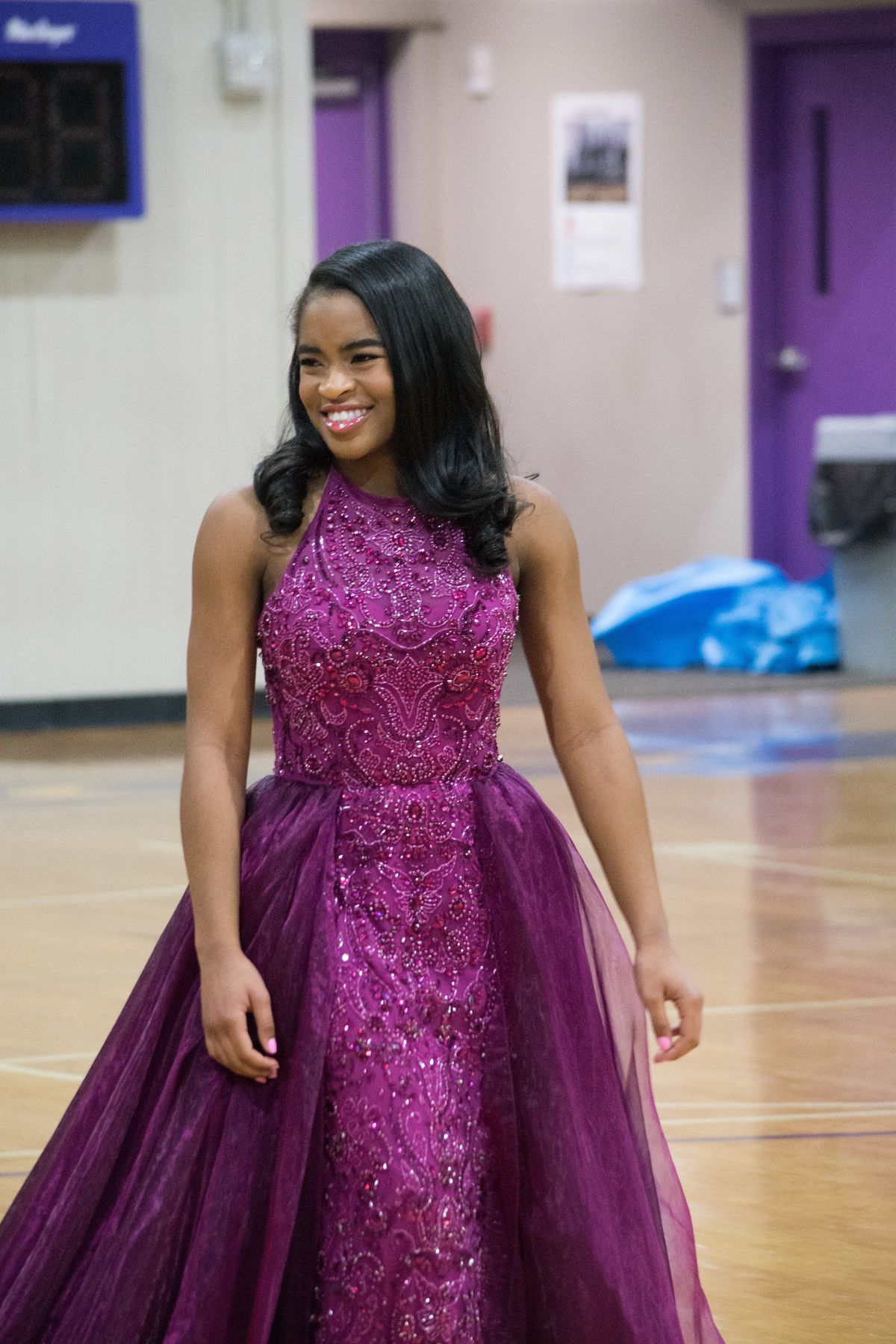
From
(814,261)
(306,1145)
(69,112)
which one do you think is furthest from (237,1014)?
(814,261)

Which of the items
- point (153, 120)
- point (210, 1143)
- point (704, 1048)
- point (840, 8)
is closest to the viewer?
point (210, 1143)

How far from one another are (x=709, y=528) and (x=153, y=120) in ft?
13.1

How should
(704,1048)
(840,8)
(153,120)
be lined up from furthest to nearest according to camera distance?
(840,8) < (153,120) < (704,1048)

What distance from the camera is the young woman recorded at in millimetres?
1903

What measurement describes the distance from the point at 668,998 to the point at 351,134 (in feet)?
27.6

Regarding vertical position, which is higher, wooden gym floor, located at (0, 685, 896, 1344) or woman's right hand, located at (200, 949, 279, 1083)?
woman's right hand, located at (200, 949, 279, 1083)

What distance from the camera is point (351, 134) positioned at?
9938mm

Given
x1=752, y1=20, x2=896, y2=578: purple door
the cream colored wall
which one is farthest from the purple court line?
x1=752, y1=20, x2=896, y2=578: purple door

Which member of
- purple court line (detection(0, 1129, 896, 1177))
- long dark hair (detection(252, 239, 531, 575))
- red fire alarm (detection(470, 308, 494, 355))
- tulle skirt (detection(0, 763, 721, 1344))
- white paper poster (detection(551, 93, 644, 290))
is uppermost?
white paper poster (detection(551, 93, 644, 290))

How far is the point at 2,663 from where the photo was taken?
23.6 ft

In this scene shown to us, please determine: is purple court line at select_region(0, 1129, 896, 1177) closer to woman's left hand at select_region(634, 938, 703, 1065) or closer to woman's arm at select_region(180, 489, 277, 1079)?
woman's left hand at select_region(634, 938, 703, 1065)

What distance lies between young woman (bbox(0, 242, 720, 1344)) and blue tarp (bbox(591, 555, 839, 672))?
6847 mm

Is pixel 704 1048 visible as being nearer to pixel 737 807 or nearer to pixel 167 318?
pixel 737 807

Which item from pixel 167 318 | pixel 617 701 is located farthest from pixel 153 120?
pixel 617 701
